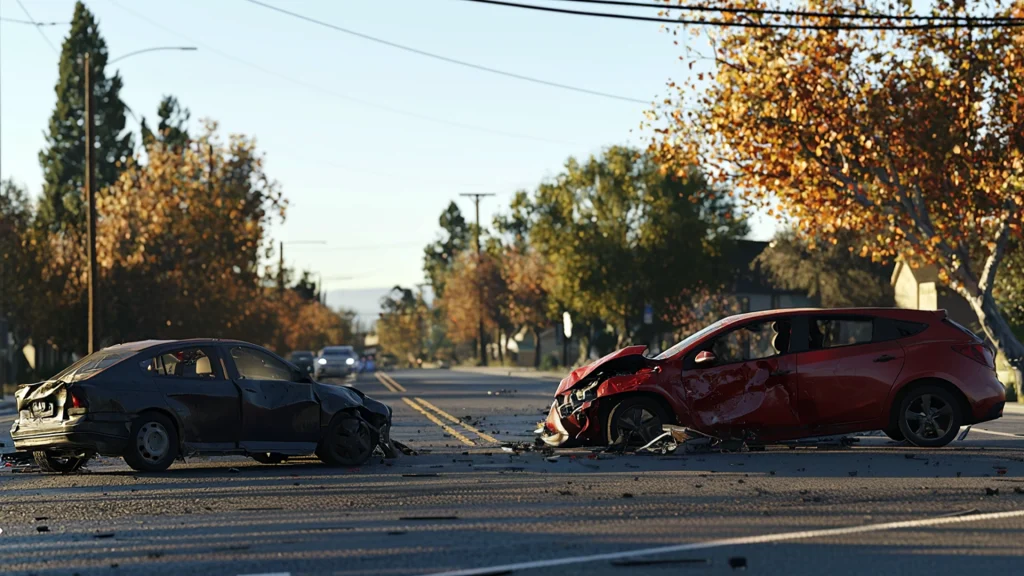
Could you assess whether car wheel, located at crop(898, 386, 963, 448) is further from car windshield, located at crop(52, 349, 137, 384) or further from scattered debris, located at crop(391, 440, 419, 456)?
car windshield, located at crop(52, 349, 137, 384)

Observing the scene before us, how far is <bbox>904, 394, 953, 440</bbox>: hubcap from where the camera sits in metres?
17.9

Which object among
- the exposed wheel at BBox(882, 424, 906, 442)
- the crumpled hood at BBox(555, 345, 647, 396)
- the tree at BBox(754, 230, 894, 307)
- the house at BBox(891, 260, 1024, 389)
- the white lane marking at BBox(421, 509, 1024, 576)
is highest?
the tree at BBox(754, 230, 894, 307)

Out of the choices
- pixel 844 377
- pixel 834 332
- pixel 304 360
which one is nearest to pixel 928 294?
pixel 304 360

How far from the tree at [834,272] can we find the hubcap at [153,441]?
55654 millimetres

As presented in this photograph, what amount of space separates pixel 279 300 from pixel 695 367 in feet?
238

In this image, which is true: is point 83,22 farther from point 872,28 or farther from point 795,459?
point 795,459

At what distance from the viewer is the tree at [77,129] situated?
97625mm

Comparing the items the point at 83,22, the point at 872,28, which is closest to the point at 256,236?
the point at 872,28

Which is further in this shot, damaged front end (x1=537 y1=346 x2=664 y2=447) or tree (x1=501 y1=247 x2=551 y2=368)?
tree (x1=501 y1=247 x2=551 y2=368)

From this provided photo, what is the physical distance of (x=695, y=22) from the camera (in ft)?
106

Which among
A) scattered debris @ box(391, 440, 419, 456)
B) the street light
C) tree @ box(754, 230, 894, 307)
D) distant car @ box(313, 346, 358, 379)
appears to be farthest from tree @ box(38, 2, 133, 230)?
scattered debris @ box(391, 440, 419, 456)

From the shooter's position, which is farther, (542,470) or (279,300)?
(279,300)

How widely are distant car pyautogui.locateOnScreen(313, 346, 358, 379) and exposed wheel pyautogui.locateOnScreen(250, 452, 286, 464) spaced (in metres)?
47.0

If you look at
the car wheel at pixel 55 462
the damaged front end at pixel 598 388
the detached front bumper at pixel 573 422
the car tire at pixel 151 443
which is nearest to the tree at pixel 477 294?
the detached front bumper at pixel 573 422
